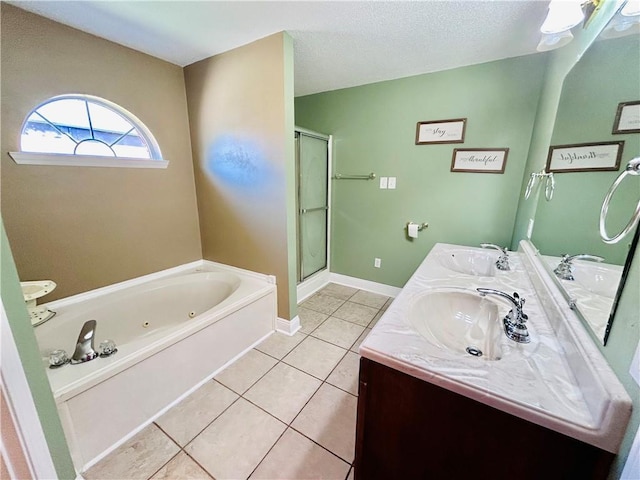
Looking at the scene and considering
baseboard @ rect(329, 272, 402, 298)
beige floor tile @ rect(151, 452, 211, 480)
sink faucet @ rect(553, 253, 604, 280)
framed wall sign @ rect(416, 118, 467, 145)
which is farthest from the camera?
baseboard @ rect(329, 272, 402, 298)

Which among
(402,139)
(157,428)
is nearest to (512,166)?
(402,139)

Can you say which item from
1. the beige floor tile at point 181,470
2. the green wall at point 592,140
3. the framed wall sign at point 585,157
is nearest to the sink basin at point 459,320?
the green wall at point 592,140

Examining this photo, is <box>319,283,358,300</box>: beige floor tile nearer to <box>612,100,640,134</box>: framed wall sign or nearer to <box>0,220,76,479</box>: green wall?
<box>0,220,76,479</box>: green wall

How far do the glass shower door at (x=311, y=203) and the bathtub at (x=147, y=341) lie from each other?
28.3 inches

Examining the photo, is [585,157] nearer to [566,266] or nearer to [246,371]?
[566,266]

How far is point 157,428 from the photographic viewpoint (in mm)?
1309

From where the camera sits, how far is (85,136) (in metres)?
1.81

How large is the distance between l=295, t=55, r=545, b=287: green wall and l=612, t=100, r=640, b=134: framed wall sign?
1473 millimetres

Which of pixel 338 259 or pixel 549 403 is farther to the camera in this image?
pixel 338 259

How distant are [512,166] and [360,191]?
136 cm

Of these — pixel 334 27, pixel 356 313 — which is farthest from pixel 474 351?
pixel 334 27

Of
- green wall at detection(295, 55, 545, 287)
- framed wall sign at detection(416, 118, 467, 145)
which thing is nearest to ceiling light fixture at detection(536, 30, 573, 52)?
green wall at detection(295, 55, 545, 287)

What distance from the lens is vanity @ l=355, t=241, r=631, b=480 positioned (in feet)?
1.74

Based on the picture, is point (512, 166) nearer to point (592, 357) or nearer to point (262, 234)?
point (592, 357)
